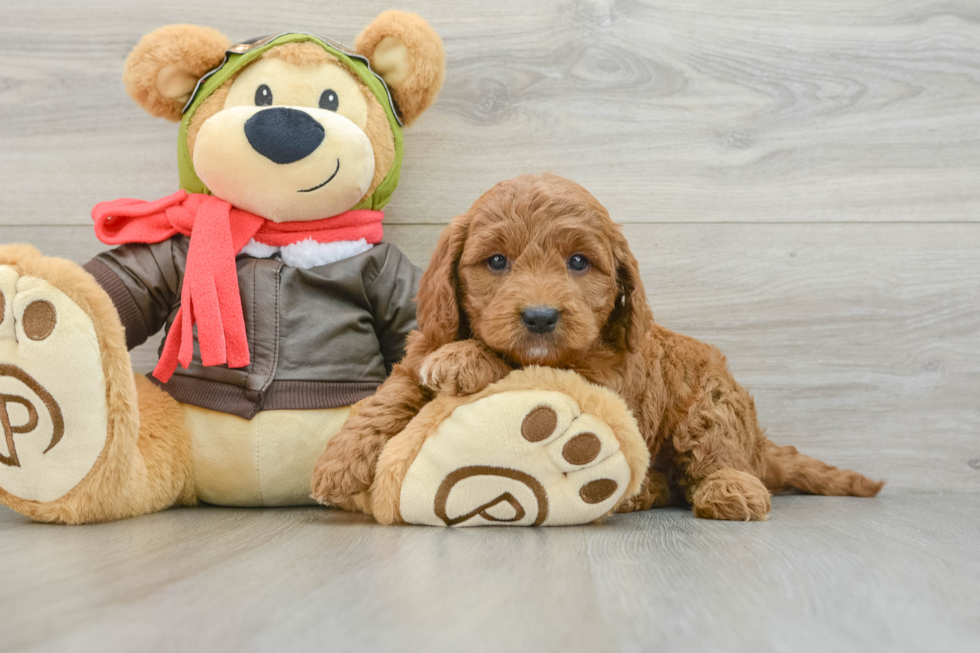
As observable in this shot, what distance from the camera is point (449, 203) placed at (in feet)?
5.84

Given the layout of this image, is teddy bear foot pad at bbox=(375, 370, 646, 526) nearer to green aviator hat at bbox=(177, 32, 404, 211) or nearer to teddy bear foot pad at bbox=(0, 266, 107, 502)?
teddy bear foot pad at bbox=(0, 266, 107, 502)

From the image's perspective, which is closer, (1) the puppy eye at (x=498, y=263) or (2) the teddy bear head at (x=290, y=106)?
(1) the puppy eye at (x=498, y=263)

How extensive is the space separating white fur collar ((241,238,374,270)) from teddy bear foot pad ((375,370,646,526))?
552 millimetres

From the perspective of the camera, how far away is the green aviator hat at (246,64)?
4.84 feet

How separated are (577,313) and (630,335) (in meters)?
0.18

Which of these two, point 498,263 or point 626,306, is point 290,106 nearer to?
point 498,263

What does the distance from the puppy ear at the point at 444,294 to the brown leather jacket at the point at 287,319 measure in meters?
0.27

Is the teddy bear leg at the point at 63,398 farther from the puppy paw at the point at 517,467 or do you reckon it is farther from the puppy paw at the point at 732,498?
the puppy paw at the point at 732,498

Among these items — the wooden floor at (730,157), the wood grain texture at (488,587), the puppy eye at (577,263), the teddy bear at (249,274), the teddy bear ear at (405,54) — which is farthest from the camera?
the wooden floor at (730,157)

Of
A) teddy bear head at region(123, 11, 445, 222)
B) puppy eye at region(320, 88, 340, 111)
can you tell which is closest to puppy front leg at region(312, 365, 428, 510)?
teddy bear head at region(123, 11, 445, 222)

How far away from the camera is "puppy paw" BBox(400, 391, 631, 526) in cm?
108

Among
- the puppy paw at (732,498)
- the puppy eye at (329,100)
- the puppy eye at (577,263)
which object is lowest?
the puppy paw at (732,498)

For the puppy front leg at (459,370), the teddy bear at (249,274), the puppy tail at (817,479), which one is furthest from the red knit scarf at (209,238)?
the puppy tail at (817,479)

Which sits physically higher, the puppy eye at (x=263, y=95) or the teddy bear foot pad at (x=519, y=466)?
the puppy eye at (x=263, y=95)
